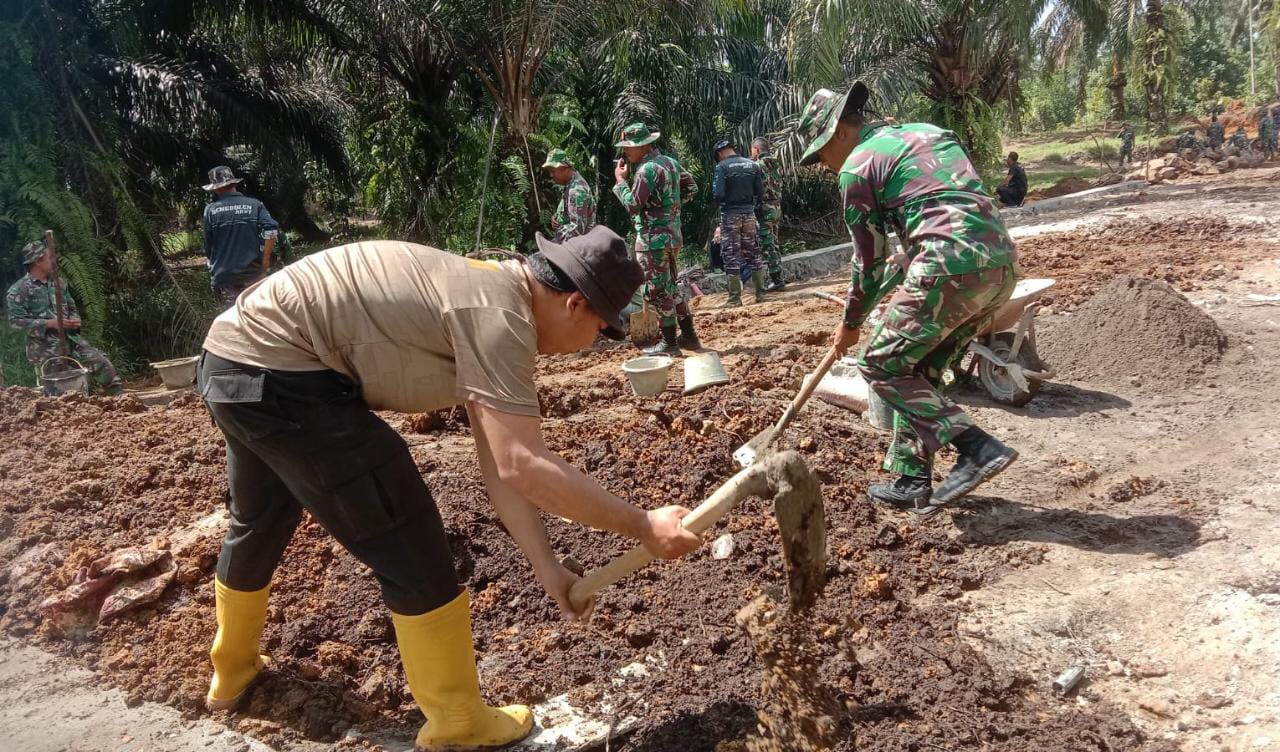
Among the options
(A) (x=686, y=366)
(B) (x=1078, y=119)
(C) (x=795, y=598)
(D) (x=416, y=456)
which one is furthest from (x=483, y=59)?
(B) (x=1078, y=119)

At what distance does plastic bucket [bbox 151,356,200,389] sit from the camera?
7855mm

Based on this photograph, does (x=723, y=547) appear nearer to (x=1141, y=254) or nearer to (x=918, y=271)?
(x=918, y=271)

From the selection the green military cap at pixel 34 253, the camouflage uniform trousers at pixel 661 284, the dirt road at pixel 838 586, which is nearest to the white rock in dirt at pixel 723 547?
the dirt road at pixel 838 586

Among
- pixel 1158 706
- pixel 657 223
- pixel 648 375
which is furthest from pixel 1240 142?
pixel 1158 706

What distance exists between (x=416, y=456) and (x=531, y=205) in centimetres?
682

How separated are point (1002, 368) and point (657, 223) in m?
3.37

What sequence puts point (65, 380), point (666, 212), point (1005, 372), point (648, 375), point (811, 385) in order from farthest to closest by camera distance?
point (666, 212) < point (65, 380) < point (648, 375) < point (1005, 372) < point (811, 385)

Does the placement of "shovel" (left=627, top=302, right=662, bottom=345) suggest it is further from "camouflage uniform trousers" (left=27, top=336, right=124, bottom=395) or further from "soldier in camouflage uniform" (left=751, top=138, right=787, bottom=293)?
"camouflage uniform trousers" (left=27, top=336, right=124, bottom=395)

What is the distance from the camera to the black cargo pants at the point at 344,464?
2348 millimetres

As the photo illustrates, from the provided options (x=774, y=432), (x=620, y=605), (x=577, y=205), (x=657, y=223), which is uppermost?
(x=577, y=205)

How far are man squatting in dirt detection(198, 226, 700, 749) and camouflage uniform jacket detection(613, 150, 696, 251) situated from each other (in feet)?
17.2

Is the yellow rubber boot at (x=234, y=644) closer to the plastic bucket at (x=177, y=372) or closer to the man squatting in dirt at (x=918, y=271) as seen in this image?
the man squatting in dirt at (x=918, y=271)

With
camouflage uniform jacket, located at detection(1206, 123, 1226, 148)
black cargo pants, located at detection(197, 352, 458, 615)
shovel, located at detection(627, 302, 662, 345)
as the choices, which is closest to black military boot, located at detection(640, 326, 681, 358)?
shovel, located at detection(627, 302, 662, 345)

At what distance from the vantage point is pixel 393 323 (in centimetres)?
231
